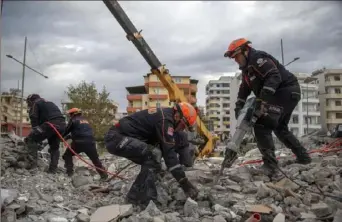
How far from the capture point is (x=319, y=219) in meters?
4.09

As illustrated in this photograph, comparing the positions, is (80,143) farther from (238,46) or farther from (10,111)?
(10,111)

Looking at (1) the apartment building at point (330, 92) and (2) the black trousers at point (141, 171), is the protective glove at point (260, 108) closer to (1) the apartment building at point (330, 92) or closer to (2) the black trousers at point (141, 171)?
(2) the black trousers at point (141, 171)

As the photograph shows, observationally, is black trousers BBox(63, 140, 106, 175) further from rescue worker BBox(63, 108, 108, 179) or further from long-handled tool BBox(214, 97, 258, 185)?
long-handled tool BBox(214, 97, 258, 185)

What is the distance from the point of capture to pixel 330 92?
6.69 metres

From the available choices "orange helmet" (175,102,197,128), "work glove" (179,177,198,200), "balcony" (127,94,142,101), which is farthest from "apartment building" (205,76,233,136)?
"work glove" (179,177,198,200)

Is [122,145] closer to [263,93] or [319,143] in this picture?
[263,93]

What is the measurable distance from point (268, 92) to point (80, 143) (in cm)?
352

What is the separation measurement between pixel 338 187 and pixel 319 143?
490cm

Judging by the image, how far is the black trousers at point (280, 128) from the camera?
17.6 ft

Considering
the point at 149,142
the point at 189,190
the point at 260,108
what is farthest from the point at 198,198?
the point at 260,108

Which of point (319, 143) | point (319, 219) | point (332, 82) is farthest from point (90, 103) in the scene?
point (319, 219)

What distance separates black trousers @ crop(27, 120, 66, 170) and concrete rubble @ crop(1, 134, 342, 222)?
0.69 meters

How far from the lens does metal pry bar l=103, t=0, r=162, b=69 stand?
10.0 meters

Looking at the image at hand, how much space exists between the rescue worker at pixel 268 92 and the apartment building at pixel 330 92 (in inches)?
55.0
